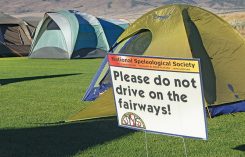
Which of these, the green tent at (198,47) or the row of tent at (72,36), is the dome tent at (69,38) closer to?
the row of tent at (72,36)

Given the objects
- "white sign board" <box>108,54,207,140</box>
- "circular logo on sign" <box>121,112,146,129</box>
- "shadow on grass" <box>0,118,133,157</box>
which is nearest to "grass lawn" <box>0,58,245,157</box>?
"shadow on grass" <box>0,118,133,157</box>

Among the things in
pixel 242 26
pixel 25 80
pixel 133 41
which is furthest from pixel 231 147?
pixel 242 26

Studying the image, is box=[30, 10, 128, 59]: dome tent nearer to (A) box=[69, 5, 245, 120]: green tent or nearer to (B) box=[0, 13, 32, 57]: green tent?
(B) box=[0, 13, 32, 57]: green tent

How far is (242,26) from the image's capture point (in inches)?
2286

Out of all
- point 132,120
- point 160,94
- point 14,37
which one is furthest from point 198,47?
→ point 14,37

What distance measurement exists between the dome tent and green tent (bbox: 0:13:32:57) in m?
3.43

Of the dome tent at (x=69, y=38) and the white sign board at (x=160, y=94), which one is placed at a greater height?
the white sign board at (x=160, y=94)

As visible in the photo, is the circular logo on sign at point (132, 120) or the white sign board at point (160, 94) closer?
the white sign board at point (160, 94)

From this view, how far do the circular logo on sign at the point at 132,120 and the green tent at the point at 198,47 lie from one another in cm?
400

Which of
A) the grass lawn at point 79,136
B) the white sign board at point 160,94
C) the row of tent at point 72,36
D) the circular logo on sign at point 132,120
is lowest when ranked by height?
the row of tent at point 72,36

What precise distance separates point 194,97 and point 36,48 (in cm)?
2659

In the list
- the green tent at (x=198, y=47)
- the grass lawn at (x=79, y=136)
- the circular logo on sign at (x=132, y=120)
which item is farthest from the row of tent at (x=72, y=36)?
the circular logo on sign at (x=132, y=120)

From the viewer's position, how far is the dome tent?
30.7m

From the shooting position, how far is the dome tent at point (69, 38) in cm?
3067
